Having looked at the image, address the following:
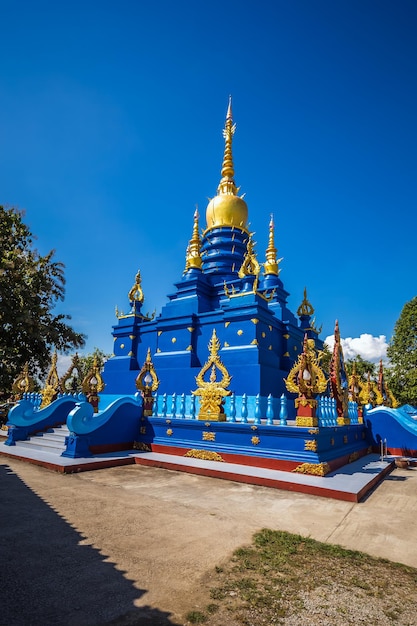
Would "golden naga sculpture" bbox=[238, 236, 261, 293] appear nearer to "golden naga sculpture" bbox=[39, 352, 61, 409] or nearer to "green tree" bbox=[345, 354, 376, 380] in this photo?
"golden naga sculpture" bbox=[39, 352, 61, 409]

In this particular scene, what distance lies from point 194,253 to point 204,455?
52.5 feet

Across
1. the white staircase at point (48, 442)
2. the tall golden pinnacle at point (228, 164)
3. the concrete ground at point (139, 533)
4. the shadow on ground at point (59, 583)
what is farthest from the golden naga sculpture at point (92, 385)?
the tall golden pinnacle at point (228, 164)

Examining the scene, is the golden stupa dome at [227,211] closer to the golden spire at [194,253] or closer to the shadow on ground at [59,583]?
the golden spire at [194,253]

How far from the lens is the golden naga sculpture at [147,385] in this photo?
13.1 metres

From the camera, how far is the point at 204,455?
10945 millimetres

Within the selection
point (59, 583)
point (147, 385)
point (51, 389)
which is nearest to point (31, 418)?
point (51, 389)

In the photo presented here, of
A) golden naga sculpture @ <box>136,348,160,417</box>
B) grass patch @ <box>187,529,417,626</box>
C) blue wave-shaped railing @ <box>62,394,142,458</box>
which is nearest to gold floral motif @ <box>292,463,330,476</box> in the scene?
grass patch @ <box>187,529,417,626</box>

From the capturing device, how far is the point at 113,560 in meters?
4.23

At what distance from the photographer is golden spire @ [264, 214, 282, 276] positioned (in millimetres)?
25031

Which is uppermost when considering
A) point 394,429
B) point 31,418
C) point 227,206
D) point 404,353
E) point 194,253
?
point 227,206

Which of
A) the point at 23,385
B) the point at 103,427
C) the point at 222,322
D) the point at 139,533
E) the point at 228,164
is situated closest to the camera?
the point at 139,533

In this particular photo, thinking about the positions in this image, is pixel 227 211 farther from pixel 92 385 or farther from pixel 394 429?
pixel 394 429

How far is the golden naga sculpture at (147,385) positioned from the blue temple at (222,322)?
4.55 m

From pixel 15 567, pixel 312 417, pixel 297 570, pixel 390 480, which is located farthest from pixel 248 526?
pixel 390 480
